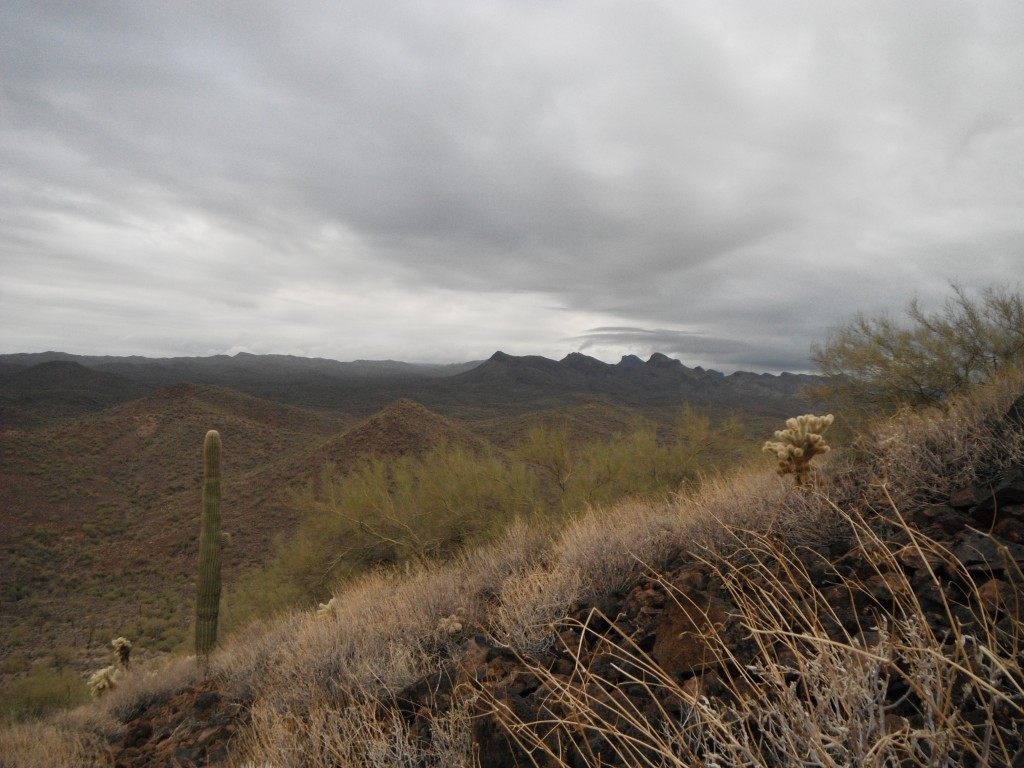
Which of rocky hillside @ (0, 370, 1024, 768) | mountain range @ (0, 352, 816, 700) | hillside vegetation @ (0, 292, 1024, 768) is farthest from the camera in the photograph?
mountain range @ (0, 352, 816, 700)

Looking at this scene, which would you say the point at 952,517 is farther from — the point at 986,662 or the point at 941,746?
the point at 941,746

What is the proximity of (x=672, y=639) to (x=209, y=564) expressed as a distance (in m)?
13.3

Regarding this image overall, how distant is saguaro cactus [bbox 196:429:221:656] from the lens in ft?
41.5

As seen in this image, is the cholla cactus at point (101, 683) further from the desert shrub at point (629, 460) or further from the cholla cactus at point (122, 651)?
the desert shrub at point (629, 460)

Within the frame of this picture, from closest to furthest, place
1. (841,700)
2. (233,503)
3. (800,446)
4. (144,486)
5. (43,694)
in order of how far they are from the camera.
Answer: (841,700) → (800,446) → (43,694) → (233,503) → (144,486)

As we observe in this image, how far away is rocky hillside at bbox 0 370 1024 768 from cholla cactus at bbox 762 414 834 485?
28cm

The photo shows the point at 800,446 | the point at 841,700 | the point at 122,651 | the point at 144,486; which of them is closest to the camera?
the point at 841,700

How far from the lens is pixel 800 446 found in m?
5.87

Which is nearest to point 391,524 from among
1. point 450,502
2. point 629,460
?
point 450,502

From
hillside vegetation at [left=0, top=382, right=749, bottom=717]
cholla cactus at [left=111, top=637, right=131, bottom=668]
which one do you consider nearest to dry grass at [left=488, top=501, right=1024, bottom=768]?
hillside vegetation at [left=0, top=382, right=749, bottom=717]

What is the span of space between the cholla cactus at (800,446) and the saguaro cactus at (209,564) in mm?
12593

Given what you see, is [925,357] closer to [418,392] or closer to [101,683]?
[101,683]

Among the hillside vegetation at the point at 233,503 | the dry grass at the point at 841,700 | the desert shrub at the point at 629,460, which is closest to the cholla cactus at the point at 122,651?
the hillside vegetation at the point at 233,503

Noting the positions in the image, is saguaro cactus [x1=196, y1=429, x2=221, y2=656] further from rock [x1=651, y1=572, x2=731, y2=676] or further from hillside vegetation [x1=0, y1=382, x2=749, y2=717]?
rock [x1=651, y1=572, x2=731, y2=676]
